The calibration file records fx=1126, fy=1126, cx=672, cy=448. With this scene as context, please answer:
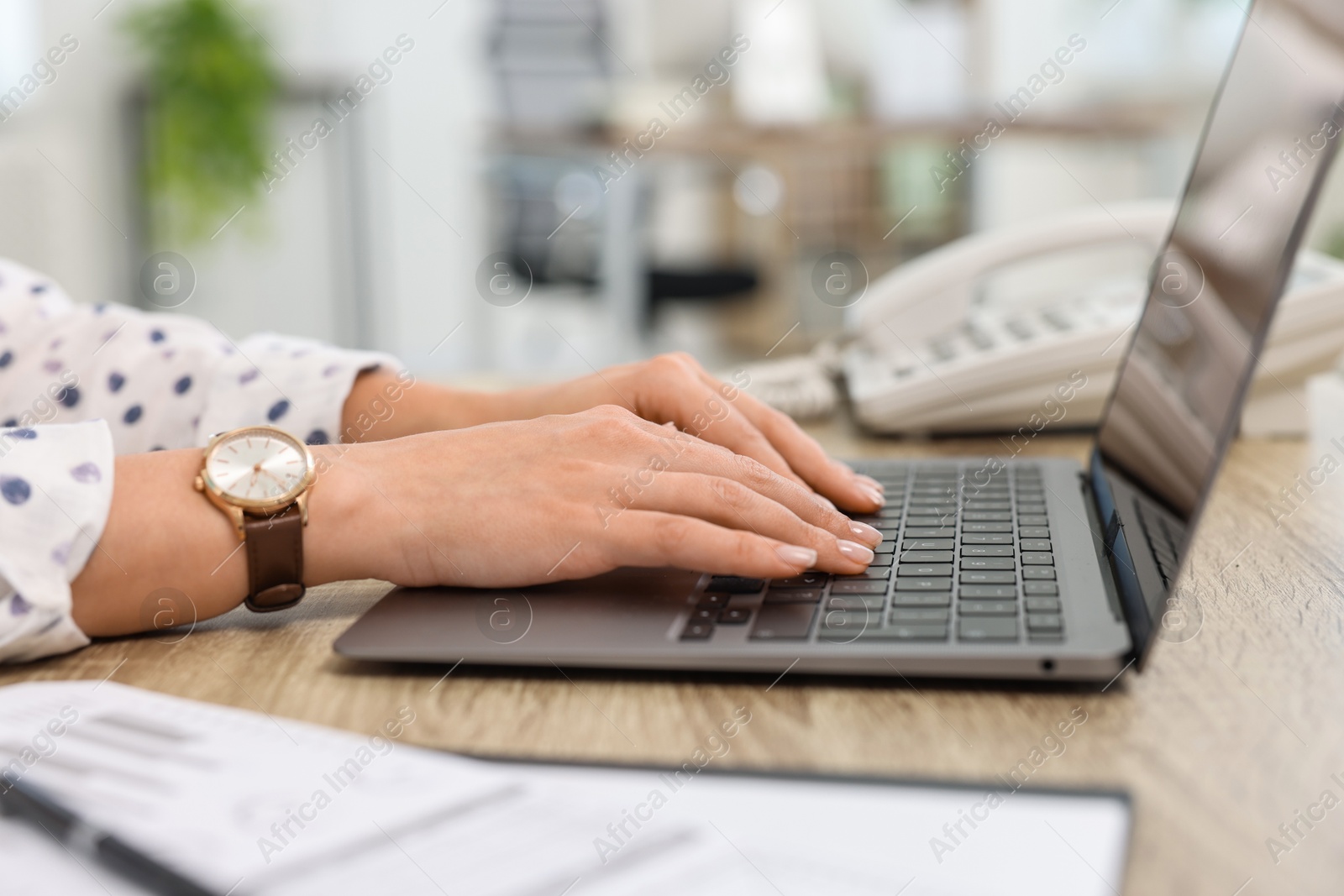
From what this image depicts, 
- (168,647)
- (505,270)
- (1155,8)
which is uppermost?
(1155,8)

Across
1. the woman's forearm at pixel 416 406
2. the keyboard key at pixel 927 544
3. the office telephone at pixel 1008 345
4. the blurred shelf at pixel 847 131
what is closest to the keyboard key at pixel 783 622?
the keyboard key at pixel 927 544

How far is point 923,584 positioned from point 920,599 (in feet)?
0.07

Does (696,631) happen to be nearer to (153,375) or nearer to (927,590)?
(927,590)

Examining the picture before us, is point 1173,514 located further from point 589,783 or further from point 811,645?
point 589,783

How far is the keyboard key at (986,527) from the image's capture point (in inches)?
22.5

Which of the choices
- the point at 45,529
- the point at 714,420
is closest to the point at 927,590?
the point at 714,420

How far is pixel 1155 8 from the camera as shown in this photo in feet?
15.8

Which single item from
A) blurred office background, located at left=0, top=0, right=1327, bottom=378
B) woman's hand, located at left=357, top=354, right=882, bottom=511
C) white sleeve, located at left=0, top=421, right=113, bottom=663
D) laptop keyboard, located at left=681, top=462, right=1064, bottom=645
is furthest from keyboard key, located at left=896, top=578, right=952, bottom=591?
blurred office background, located at left=0, top=0, right=1327, bottom=378

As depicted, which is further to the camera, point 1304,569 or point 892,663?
point 1304,569

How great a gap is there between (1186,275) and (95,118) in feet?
14.4

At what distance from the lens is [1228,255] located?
50cm

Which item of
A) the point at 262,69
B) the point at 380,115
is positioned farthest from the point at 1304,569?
the point at 380,115

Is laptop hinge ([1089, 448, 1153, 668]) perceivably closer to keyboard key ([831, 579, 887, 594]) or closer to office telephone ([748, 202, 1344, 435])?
keyboard key ([831, 579, 887, 594])

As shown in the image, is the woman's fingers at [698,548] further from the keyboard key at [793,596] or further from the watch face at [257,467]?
the watch face at [257,467]
